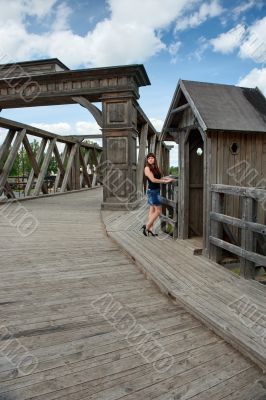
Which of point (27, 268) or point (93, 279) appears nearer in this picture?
point (93, 279)

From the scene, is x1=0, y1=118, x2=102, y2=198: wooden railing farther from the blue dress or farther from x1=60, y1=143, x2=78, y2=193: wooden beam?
the blue dress

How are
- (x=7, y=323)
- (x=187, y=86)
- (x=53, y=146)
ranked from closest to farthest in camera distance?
(x=7, y=323), (x=187, y=86), (x=53, y=146)

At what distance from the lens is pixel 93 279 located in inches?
143

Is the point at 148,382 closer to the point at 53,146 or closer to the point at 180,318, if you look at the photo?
the point at 180,318

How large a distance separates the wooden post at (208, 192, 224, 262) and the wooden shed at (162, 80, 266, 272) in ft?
0.14

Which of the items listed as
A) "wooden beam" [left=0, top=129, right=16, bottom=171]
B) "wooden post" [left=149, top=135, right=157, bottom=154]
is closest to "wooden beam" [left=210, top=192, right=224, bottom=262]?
"wooden beam" [left=0, top=129, right=16, bottom=171]

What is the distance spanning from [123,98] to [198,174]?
3.60 metres

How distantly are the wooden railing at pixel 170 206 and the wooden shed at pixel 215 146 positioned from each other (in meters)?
0.13

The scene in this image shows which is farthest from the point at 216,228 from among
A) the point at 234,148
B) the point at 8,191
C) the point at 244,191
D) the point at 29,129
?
the point at 29,129

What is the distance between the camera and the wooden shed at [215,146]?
14.3 ft

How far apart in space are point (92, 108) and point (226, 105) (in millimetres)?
4818

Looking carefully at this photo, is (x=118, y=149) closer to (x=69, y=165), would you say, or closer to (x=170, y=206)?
(x=170, y=206)

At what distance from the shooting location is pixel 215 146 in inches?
172

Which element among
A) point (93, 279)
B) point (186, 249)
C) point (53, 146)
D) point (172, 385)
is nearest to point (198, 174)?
point (186, 249)
